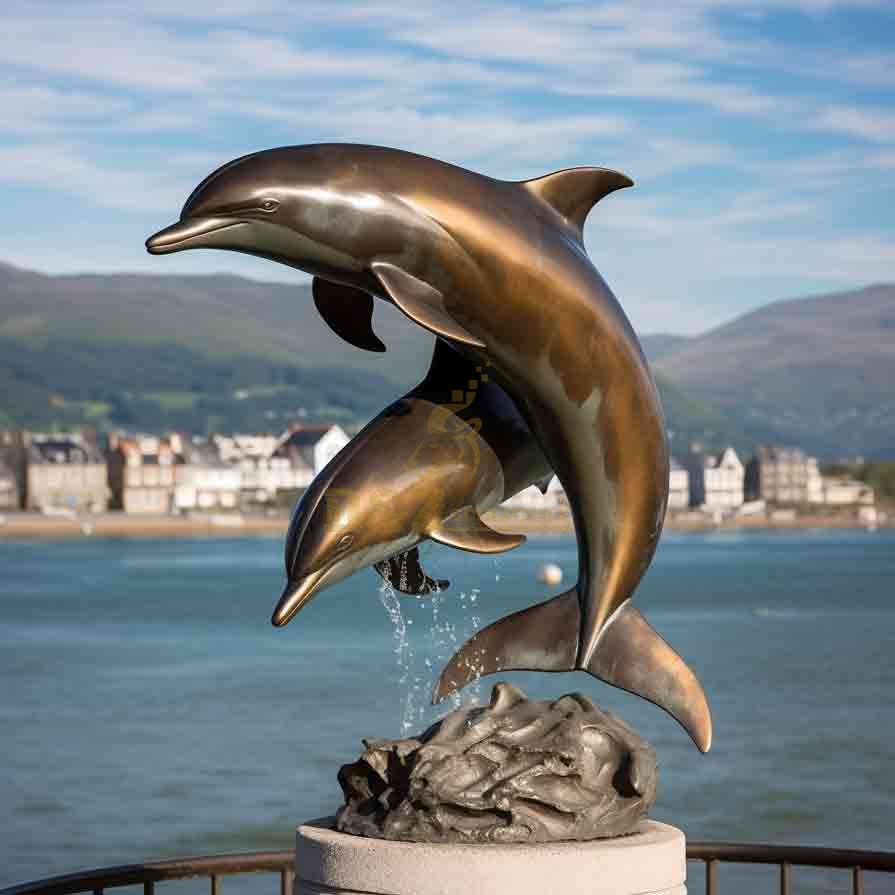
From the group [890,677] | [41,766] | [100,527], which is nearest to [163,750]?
[41,766]

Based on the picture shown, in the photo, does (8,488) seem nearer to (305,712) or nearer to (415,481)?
(305,712)

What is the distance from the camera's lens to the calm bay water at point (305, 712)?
3058 centimetres

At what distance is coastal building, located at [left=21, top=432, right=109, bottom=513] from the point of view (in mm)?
188625

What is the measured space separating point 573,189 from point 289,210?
55.1 inches

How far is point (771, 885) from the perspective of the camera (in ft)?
77.8

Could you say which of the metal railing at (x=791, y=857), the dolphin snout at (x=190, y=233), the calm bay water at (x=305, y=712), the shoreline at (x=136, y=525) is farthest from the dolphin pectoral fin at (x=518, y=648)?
the shoreline at (x=136, y=525)

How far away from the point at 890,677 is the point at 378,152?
4991 centimetres

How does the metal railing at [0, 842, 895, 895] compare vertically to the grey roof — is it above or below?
below

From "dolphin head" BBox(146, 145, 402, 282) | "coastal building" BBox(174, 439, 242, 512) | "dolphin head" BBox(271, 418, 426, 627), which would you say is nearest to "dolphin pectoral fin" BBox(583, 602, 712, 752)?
"dolphin head" BBox(271, 418, 426, 627)

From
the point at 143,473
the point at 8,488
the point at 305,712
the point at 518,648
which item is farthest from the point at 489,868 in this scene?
the point at 8,488

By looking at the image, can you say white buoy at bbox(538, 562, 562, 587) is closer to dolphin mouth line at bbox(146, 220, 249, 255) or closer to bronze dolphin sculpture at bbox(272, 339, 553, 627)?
bronze dolphin sculpture at bbox(272, 339, 553, 627)

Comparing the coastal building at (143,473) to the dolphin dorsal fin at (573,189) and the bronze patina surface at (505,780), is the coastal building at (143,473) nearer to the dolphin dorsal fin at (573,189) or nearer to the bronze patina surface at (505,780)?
the dolphin dorsal fin at (573,189)

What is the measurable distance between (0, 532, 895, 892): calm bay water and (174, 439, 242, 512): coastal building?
312 ft

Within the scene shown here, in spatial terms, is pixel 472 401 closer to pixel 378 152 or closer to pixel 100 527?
pixel 378 152
